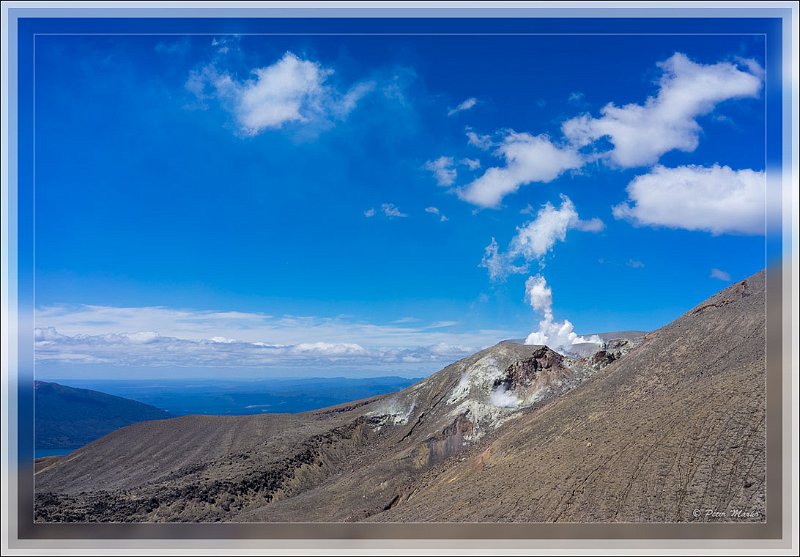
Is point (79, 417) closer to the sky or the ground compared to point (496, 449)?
closer to the ground

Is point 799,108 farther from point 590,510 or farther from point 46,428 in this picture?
point 46,428

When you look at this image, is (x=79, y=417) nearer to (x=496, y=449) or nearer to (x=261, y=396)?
(x=261, y=396)

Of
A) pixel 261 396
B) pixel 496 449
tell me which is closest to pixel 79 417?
pixel 261 396

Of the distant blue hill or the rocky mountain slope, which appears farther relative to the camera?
the distant blue hill

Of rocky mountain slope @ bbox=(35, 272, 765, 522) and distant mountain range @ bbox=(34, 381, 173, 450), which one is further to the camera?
distant mountain range @ bbox=(34, 381, 173, 450)

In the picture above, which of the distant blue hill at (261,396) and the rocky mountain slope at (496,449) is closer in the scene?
the rocky mountain slope at (496,449)

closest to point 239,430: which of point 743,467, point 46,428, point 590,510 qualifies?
point 46,428

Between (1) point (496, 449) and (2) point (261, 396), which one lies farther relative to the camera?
(2) point (261, 396)

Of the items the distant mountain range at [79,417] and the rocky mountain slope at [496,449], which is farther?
the distant mountain range at [79,417]
